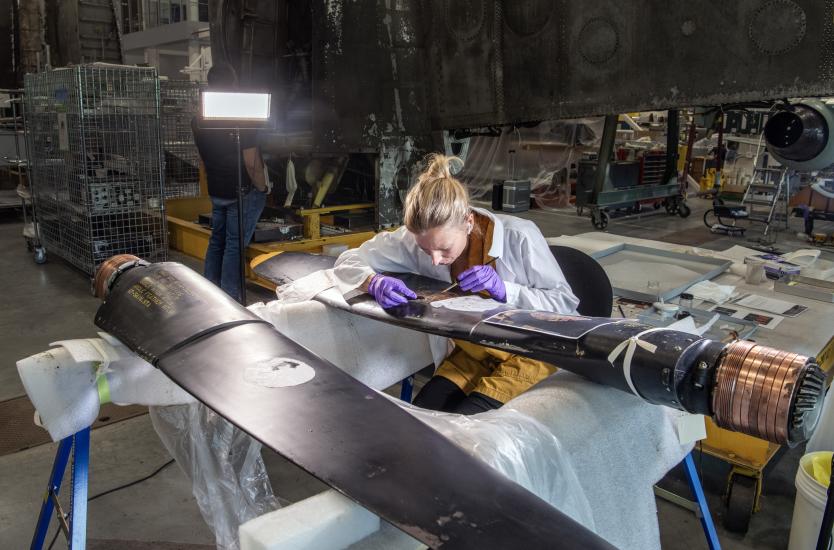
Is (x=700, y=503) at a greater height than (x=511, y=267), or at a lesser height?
lesser

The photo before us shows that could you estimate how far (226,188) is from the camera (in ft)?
15.6

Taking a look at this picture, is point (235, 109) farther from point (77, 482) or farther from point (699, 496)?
point (699, 496)

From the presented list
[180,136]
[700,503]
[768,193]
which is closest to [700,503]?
[700,503]

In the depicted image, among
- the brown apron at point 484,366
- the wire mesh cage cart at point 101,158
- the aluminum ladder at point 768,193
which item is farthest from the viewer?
the aluminum ladder at point 768,193

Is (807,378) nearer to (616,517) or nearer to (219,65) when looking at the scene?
(616,517)

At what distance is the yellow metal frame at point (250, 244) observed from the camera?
557 centimetres

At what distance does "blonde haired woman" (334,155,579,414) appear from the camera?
2180 millimetres

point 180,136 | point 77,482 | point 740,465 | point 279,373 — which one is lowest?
point 740,465

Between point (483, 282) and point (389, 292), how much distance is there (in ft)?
1.13

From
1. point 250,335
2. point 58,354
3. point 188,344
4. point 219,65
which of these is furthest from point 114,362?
point 219,65

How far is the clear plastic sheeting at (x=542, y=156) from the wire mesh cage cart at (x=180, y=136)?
5541 millimetres

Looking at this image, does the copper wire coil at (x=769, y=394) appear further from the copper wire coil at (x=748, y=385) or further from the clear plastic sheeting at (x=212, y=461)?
the clear plastic sheeting at (x=212, y=461)

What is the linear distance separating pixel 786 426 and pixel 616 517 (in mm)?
445

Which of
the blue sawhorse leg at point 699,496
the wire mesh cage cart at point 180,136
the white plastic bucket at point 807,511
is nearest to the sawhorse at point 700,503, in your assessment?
the blue sawhorse leg at point 699,496
